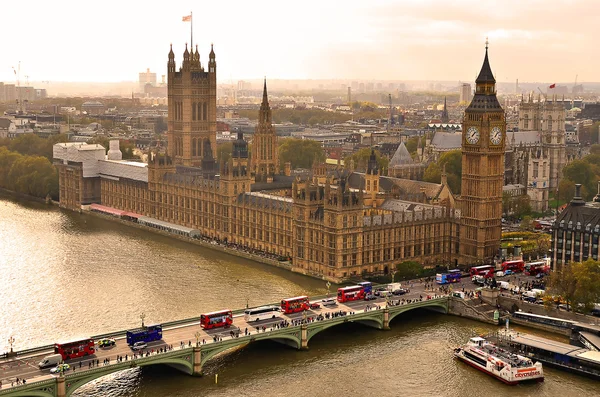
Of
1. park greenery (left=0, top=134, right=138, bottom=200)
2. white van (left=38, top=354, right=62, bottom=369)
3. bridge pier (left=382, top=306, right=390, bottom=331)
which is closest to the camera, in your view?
white van (left=38, top=354, right=62, bottom=369)

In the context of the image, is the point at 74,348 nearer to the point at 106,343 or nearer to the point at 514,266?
Result: the point at 106,343

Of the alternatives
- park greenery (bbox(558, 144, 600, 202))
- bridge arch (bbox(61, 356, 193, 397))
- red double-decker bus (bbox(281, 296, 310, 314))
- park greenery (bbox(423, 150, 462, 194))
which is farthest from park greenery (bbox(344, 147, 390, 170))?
bridge arch (bbox(61, 356, 193, 397))

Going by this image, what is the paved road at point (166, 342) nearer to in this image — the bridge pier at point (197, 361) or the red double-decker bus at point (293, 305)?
the red double-decker bus at point (293, 305)

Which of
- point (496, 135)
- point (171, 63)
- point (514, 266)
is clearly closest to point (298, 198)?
point (496, 135)

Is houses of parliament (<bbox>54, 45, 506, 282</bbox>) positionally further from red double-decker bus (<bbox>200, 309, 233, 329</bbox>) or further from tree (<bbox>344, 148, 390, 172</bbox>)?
tree (<bbox>344, 148, 390, 172</bbox>)

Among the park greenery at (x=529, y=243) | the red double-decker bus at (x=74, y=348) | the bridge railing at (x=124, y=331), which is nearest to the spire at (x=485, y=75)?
the park greenery at (x=529, y=243)

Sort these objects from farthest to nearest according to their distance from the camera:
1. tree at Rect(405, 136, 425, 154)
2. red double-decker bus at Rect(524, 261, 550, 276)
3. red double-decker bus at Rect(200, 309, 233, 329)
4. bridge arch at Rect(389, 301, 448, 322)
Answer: tree at Rect(405, 136, 425, 154)
red double-decker bus at Rect(524, 261, 550, 276)
bridge arch at Rect(389, 301, 448, 322)
red double-decker bus at Rect(200, 309, 233, 329)
